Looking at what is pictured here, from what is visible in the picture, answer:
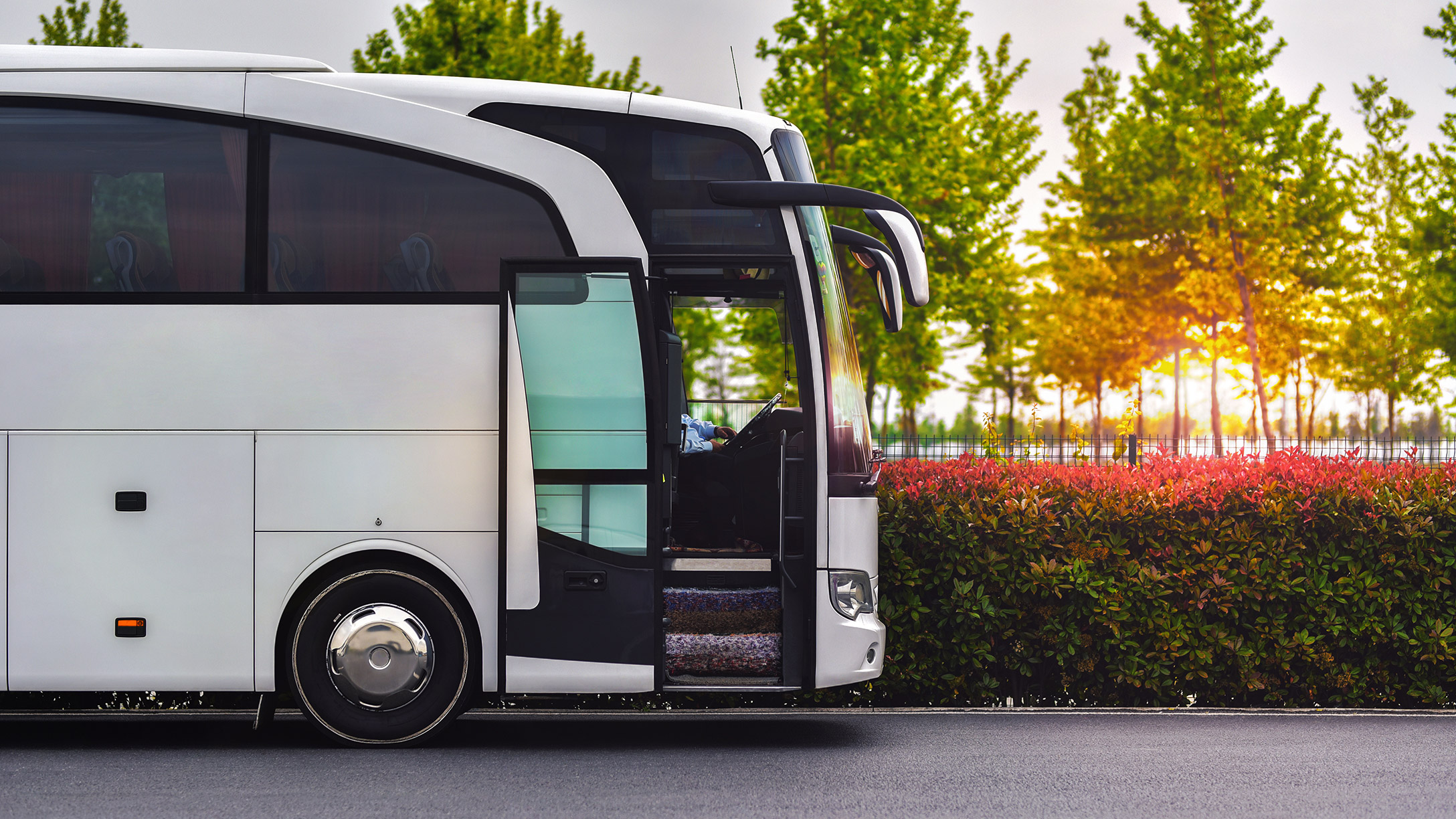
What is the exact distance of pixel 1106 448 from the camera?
15.7 m

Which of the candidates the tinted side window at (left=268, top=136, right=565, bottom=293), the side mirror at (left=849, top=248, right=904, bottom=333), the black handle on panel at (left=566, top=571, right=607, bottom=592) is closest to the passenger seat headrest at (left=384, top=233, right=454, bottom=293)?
the tinted side window at (left=268, top=136, right=565, bottom=293)

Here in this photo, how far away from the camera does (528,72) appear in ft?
65.7

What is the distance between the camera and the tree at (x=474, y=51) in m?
19.4

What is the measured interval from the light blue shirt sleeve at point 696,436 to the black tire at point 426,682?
174cm

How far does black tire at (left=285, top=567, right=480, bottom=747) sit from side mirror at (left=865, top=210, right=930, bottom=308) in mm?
3085

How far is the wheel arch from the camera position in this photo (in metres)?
6.66

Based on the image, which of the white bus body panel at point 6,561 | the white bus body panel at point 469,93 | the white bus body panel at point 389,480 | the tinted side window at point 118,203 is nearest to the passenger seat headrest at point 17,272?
the tinted side window at point 118,203

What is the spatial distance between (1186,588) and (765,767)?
10.9ft

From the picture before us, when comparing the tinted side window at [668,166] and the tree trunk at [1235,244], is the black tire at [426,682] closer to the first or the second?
the tinted side window at [668,166]

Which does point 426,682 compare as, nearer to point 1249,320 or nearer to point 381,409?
point 381,409

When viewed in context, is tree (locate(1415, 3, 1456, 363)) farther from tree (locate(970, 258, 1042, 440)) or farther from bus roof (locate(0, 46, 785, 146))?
bus roof (locate(0, 46, 785, 146))

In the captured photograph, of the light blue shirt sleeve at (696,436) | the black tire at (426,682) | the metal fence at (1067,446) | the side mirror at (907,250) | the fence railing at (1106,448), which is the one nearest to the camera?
the side mirror at (907,250)

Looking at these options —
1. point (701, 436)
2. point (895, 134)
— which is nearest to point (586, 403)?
point (701, 436)

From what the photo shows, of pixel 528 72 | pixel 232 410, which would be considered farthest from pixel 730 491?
pixel 528 72
